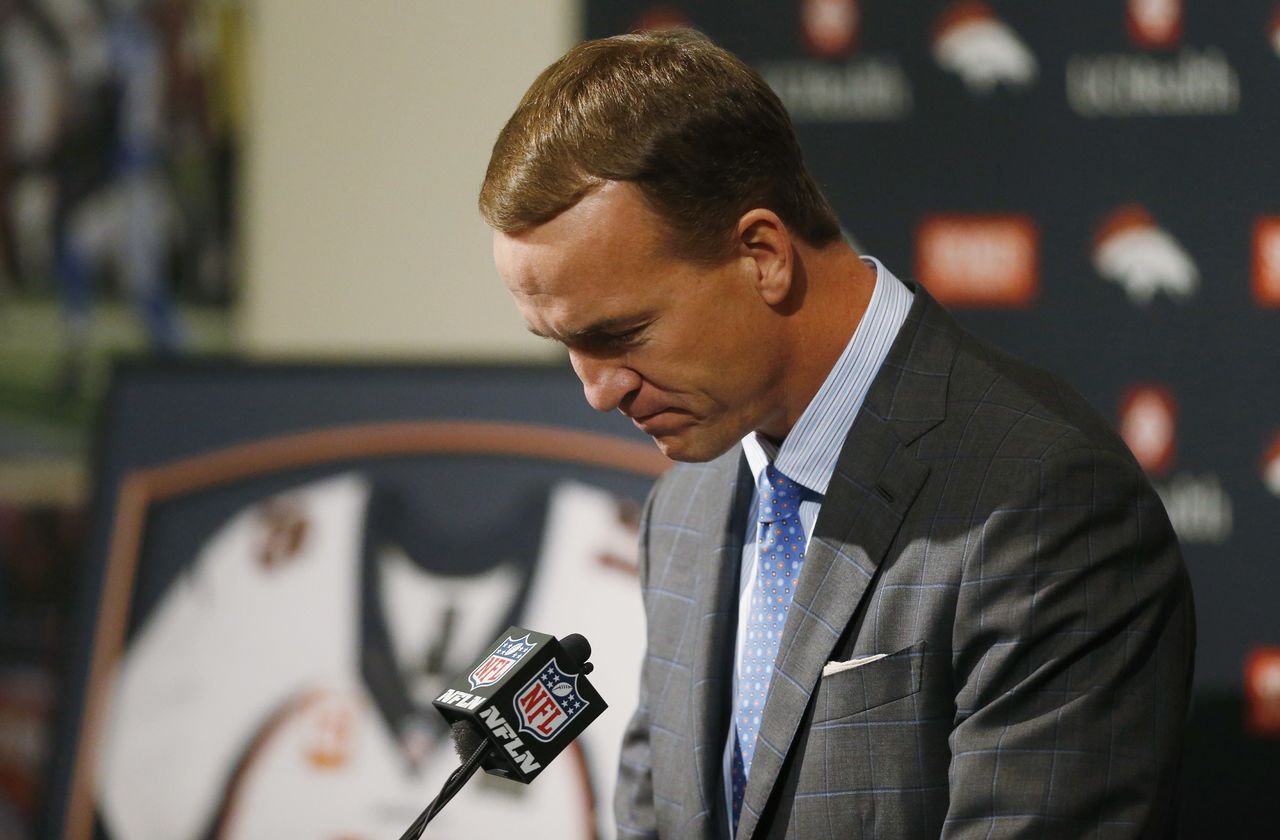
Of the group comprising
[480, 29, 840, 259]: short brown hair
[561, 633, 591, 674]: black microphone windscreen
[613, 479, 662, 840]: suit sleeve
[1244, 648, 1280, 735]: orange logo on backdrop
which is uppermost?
[480, 29, 840, 259]: short brown hair

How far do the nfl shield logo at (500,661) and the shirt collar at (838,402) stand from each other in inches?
13.2

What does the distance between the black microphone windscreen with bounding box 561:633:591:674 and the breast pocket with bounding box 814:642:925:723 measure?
23 centimetres

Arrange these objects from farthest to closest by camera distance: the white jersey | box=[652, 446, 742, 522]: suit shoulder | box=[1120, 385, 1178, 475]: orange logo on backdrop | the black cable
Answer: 1. box=[1120, 385, 1178, 475]: orange logo on backdrop
2. the white jersey
3. box=[652, 446, 742, 522]: suit shoulder
4. the black cable

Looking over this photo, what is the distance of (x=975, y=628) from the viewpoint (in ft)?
3.79

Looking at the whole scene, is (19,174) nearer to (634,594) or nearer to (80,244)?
(80,244)

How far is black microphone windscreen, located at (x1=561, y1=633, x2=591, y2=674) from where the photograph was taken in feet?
3.67

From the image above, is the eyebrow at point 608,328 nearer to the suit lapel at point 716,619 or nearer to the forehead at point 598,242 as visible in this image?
the forehead at point 598,242

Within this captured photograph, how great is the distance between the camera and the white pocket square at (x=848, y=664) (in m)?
1.20

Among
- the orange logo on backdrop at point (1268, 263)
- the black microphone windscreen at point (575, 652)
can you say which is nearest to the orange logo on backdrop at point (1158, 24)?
the orange logo on backdrop at point (1268, 263)

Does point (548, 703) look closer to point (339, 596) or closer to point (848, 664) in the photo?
point (848, 664)

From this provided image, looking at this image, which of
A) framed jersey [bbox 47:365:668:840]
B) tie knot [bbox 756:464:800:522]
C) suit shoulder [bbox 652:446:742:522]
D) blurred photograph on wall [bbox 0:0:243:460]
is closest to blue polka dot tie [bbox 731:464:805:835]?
tie knot [bbox 756:464:800:522]

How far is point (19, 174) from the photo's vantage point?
3018 mm

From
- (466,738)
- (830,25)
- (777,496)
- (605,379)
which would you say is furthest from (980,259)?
(466,738)

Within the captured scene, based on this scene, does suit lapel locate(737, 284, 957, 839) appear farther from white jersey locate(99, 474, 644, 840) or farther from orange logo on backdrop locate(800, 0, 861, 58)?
orange logo on backdrop locate(800, 0, 861, 58)
